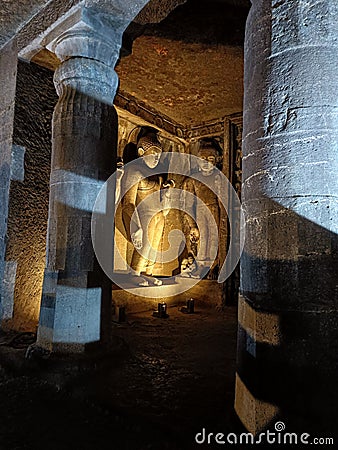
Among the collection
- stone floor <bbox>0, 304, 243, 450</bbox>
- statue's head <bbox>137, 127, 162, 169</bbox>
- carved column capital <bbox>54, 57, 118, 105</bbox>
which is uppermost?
statue's head <bbox>137, 127, 162, 169</bbox>

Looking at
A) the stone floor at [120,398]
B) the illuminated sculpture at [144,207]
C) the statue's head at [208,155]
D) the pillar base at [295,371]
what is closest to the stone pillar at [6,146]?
the stone floor at [120,398]

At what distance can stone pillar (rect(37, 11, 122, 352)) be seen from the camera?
3039 millimetres

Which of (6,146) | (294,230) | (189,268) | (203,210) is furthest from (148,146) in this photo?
(294,230)

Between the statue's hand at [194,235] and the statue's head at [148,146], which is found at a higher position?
the statue's head at [148,146]

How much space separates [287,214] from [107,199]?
2116mm

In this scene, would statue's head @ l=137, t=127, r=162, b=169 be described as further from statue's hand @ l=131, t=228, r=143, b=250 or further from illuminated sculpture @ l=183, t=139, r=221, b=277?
statue's hand @ l=131, t=228, r=143, b=250

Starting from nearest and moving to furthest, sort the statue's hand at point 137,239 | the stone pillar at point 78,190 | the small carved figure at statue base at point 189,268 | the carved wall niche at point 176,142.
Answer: the stone pillar at point 78,190 < the carved wall niche at point 176,142 < the statue's hand at point 137,239 < the small carved figure at statue base at point 189,268

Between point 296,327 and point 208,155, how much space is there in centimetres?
658

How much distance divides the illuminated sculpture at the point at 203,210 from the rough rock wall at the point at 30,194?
4052 millimetres

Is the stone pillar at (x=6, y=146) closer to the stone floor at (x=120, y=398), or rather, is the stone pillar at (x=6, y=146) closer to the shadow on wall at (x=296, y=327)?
the stone floor at (x=120, y=398)

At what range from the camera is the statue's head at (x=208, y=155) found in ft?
25.5

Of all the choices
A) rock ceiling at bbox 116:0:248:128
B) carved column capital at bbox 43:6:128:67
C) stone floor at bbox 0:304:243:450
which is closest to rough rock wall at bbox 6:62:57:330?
stone floor at bbox 0:304:243:450

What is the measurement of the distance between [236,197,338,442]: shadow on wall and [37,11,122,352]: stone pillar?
1839 mm

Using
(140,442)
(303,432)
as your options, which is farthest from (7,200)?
(303,432)
